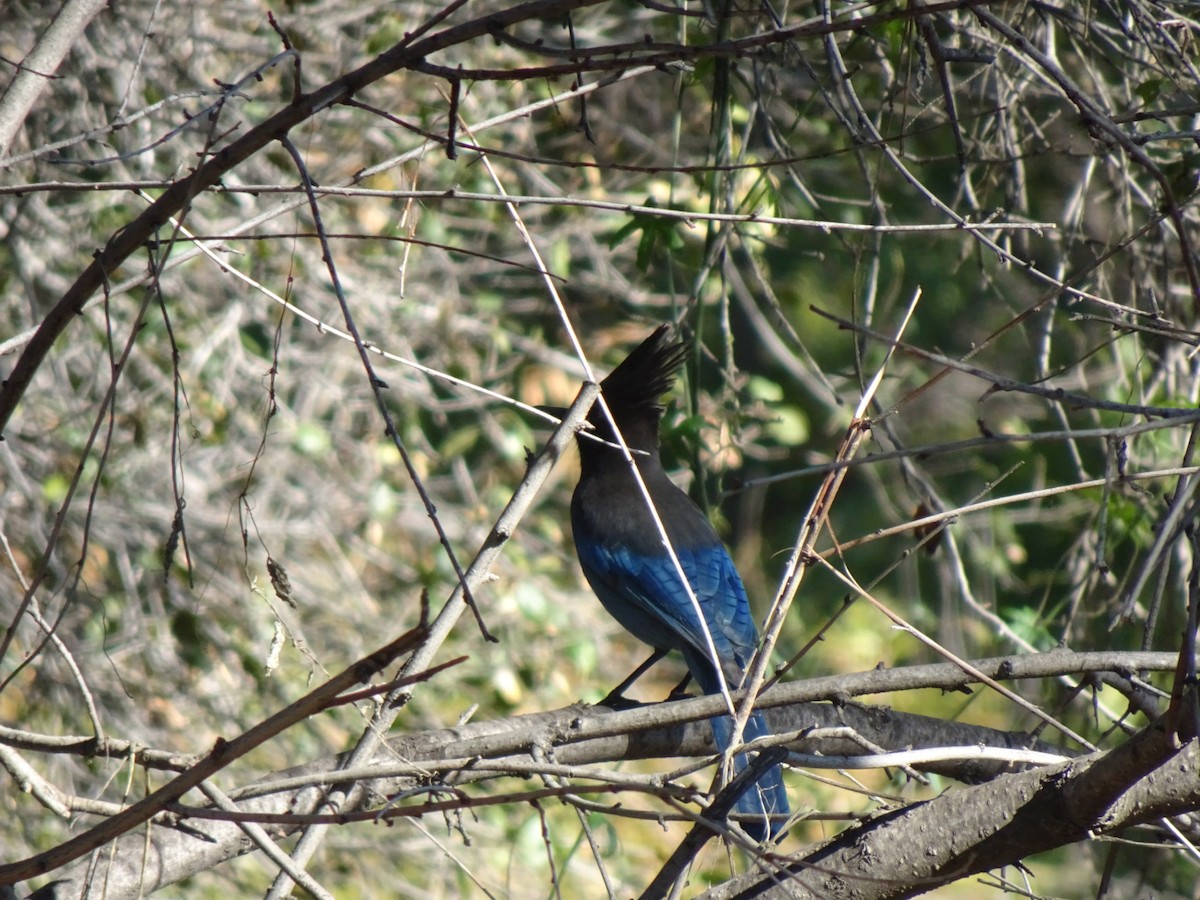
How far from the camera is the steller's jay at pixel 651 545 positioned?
4.12 meters

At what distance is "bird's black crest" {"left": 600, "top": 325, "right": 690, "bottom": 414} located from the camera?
4.08 meters

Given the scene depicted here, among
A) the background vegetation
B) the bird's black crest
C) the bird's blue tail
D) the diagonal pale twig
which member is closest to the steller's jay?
the bird's black crest

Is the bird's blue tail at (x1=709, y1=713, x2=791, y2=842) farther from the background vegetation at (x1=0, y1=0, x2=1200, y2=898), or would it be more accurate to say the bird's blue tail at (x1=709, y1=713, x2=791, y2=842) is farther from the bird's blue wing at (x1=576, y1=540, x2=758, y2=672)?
the bird's blue wing at (x1=576, y1=540, x2=758, y2=672)

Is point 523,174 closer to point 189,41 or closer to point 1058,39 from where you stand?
point 189,41

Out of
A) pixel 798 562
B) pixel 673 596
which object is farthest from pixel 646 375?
pixel 798 562

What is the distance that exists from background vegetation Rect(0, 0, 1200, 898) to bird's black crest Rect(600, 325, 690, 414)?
0.75 feet

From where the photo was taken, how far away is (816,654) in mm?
7824

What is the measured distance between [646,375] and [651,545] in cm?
61

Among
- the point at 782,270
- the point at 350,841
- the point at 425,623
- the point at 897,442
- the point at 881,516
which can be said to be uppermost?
the point at 782,270

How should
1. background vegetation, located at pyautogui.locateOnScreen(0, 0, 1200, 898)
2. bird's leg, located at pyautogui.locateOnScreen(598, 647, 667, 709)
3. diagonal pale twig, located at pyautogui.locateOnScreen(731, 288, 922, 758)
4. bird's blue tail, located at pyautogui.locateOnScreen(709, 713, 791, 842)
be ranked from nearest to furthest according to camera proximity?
diagonal pale twig, located at pyautogui.locateOnScreen(731, 288, 922, 758) → background vegetation, located at pyautogui.locateOnScreen(0, 0, 1200, 898) → bird's blue tail, located at pyautogui.locateOnScreen(709, 713, 791, 842) → bird's leg, located at pyautogui.locateOnScreen(598, 647, 667, 709)

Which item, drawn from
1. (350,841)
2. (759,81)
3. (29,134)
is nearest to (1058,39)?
(759,81)

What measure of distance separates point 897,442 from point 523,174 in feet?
10.2

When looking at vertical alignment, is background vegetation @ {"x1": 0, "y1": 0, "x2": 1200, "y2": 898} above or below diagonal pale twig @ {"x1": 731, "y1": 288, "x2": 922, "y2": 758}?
above

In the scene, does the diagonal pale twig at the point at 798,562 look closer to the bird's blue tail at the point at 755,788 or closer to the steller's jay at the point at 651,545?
the bird's blue tail at the point at 755,788
